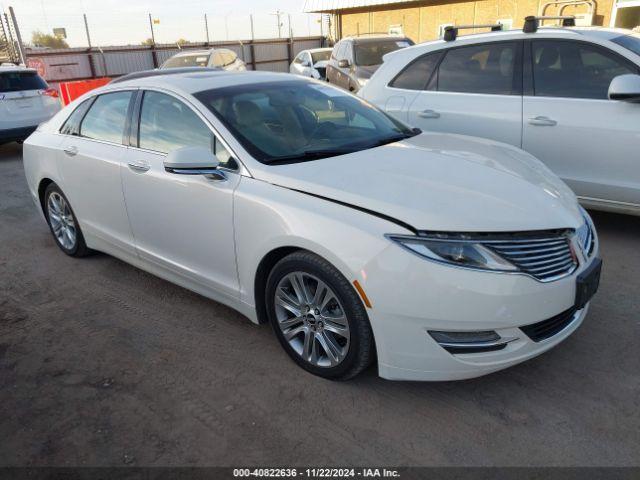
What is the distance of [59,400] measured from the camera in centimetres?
293

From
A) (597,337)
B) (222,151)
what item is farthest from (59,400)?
(597,337)

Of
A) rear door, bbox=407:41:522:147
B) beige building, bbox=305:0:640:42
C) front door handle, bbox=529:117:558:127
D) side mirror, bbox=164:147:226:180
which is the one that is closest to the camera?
side mirror, bbox=164:147:226:180

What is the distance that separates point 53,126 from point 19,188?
11.8ft

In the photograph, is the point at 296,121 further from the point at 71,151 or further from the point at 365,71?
the point at 365,71

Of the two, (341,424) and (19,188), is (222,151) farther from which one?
(19,188)

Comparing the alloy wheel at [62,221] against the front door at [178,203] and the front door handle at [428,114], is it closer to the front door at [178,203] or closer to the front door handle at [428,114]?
the front door at [178,203]

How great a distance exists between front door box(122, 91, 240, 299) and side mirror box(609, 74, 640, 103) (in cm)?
302

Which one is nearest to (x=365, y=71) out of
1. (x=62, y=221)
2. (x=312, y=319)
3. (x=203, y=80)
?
(x=62, y=221)

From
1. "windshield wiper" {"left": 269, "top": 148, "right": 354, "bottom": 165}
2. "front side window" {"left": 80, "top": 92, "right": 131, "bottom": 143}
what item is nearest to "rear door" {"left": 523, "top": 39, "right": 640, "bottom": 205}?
"windshield wiper" {"left": 269, "top": 148, "right": 354, "bottom": 165}

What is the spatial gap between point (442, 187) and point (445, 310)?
662 mm

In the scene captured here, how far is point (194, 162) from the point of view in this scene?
118 inches

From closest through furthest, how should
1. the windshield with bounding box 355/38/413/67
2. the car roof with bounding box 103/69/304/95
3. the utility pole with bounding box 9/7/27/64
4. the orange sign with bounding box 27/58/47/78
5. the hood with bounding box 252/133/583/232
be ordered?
the hood with bounding box 252/133/583/232 < the car roof with bounding box 103/69/304/95 < the windshield with bounding box 355/38/413/67 < the utility pole with bounding box 9/7/27/64 < the orange sign with bounding box 27/58/47/78

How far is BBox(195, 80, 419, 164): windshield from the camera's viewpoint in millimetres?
3215

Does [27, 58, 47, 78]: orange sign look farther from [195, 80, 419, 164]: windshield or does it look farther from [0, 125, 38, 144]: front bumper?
[195, 80, 419, 164]: windshield
